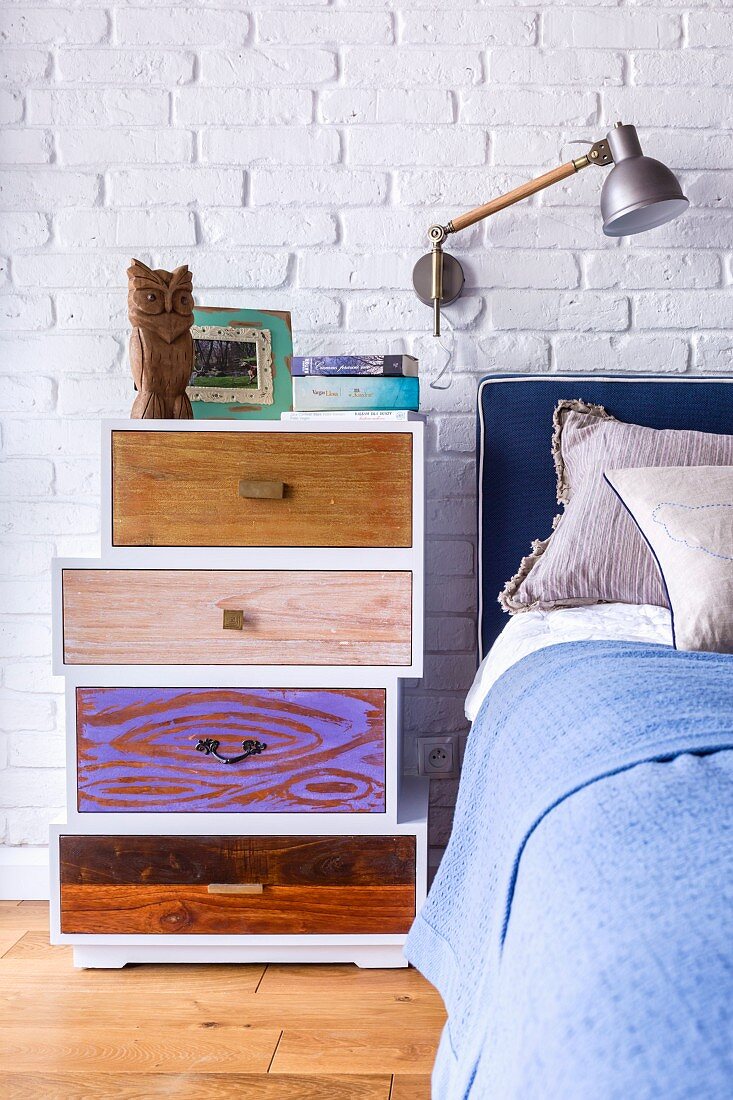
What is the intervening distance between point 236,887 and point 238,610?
45cm

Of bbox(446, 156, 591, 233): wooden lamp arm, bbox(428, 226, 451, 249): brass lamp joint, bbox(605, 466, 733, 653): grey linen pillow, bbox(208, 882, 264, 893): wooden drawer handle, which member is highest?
bbox(446, 156, 591, 233): wooden lamp arm

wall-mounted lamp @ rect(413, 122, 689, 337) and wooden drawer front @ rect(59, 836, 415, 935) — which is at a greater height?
wall-mounted lamp @ rect(413, 122, 689, 337)

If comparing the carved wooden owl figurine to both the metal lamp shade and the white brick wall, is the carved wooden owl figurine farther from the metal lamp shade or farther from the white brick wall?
the metal lamp shade

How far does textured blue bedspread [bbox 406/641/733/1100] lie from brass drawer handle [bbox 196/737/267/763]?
0.50 meters

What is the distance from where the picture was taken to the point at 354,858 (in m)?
1.48

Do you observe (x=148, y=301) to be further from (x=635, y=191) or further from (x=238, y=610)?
(x=635, y=191)

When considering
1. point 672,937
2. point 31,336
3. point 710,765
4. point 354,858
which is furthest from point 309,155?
point 672,937

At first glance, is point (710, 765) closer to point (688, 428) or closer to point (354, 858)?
point (354, 858)

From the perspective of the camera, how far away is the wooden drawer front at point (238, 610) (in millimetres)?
1480

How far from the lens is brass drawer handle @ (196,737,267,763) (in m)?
1.49

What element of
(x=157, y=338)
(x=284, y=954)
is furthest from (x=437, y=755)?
(x=157, y=338)

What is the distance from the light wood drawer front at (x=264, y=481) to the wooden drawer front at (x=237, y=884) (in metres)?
0.49

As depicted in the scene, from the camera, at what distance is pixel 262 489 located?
1464mm

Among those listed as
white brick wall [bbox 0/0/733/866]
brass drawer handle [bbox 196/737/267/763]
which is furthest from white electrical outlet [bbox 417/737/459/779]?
brass drawer handle [bbox 196/737/267/763]
